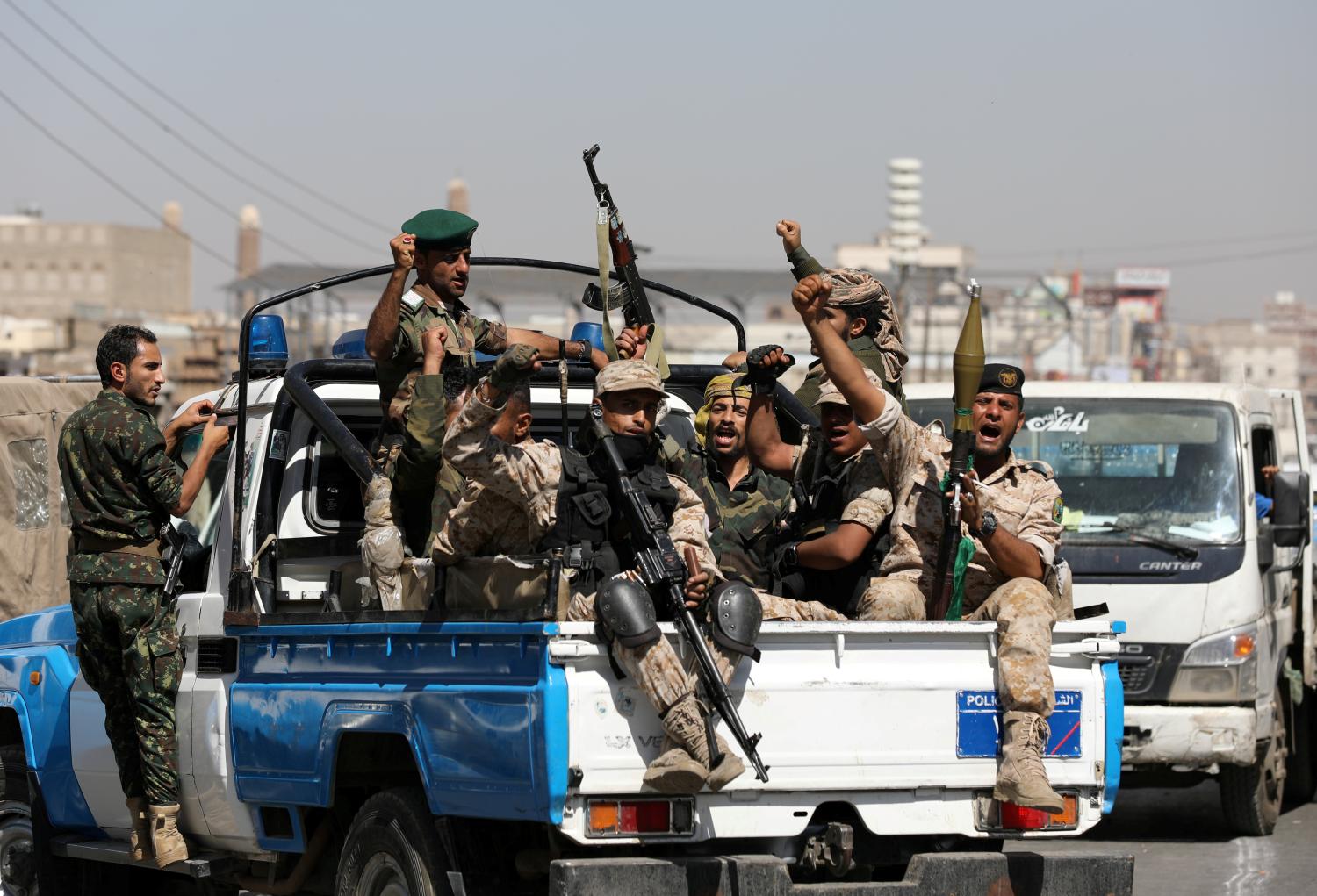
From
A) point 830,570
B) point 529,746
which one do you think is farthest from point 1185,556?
point 529,746

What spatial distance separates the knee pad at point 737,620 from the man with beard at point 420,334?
1.43 metres

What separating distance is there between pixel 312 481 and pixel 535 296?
198 ft

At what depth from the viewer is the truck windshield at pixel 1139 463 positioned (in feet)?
34.9

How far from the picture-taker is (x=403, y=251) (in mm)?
6566

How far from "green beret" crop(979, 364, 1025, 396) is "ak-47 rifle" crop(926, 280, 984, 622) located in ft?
1.32

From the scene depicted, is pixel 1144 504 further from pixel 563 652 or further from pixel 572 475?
pixel 563 652

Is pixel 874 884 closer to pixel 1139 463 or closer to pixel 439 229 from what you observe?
pixel 439 229

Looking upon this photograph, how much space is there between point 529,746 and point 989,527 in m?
1.67

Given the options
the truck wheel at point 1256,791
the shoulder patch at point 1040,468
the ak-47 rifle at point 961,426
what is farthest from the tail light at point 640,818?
the truck wheel at point 1256,791

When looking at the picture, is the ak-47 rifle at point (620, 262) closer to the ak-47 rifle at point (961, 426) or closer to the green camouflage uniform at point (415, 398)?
the green camouflage uniform at point (415, 398)

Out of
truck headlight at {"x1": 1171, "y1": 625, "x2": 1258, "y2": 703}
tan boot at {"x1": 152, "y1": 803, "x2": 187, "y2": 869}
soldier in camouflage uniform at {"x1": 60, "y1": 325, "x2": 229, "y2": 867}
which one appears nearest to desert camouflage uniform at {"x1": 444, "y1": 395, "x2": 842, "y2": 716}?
soldier in camouflage uniform at {"x1": 60, "y1": 325, "x2": 229, "y2": 867}

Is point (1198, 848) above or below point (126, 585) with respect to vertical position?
below

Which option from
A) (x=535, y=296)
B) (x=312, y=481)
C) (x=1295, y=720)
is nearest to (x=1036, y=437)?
(x=1295, y=720)

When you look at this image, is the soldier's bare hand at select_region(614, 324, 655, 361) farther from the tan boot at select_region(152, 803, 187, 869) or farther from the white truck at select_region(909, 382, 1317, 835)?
the white truck at select_region(909, 382, 1317, 835)
